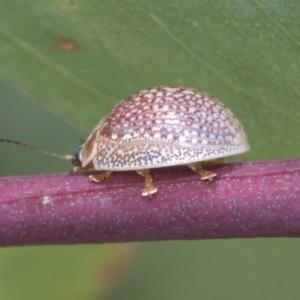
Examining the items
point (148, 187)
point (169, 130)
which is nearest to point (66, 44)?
point (169, 130)

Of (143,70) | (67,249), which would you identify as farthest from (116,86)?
(67,249)

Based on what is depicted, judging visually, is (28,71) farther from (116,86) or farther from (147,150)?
(147,150)

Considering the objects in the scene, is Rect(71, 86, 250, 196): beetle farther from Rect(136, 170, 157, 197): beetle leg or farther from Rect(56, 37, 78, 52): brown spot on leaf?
Rect(56, 37, 78, 52): brown spot on leaf

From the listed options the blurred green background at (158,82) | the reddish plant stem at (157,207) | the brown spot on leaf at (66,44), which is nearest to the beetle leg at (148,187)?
the reddish plant stem at (157,207)

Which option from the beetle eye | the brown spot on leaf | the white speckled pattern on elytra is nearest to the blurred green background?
the brown spot on leaf

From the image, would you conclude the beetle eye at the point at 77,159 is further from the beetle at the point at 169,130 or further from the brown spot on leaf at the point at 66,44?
the brown spot on leaf at the point at 66,44

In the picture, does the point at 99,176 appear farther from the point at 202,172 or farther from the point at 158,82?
the point at 158,82
